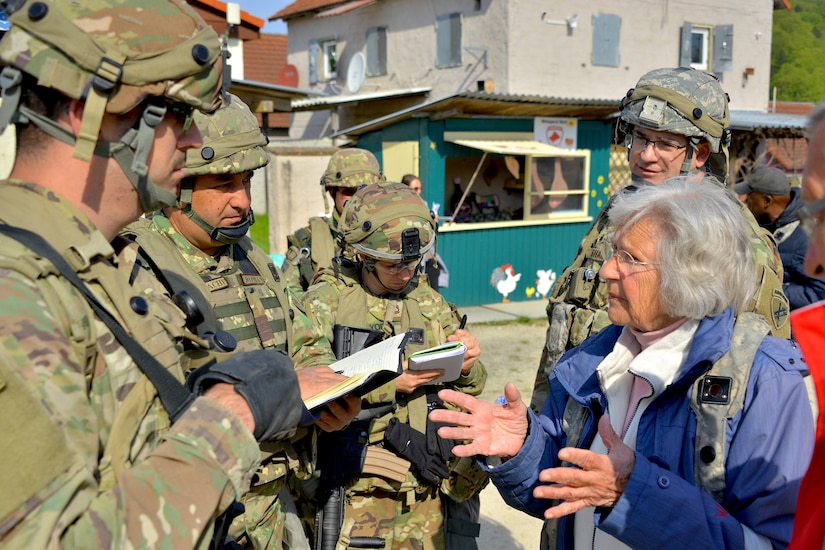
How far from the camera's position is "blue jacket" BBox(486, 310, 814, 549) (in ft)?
6.05

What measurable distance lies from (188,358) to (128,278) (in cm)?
31

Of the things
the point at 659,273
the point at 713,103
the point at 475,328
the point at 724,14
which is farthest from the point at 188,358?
the point at 724,14

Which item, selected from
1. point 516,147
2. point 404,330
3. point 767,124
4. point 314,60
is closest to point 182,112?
point 404,330

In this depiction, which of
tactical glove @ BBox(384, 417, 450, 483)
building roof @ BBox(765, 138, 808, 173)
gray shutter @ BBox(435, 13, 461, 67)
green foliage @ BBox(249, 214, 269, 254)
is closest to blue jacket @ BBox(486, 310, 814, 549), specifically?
tactical glove @ BBox(384, 417, 450, 483)

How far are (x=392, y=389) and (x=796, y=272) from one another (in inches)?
156

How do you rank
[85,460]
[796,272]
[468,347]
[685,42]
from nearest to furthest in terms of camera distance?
[85,460] < [468,347] < [796,272] < [685,42]

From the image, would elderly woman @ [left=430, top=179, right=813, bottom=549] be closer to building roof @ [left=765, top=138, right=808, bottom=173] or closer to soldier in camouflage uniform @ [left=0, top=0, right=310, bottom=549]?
soldier in camouflage uniform @ [left=0, top=0, right=310, bottom=549]

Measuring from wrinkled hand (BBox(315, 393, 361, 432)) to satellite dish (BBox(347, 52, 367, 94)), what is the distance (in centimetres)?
1807

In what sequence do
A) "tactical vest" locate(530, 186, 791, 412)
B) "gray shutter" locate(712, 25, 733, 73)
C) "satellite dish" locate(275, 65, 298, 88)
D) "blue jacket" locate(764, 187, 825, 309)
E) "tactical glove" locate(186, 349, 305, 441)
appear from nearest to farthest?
1. "tactical glove" locate(186, 349, 305, 441)
2. "tactical vest" locate(530, 186, 791, 412)
3. "blue jacket" locate(764, 187, 825, 309)
4. "gray shutter" locate(712, 25, 733, 73)
5. "satellite dish" locate(275, 65, 298, 88)

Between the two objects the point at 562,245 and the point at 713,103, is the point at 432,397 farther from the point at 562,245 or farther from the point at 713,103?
the point at 562,245

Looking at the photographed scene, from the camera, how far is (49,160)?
4.94 feet

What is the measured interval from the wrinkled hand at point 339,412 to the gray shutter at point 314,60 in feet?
66.6

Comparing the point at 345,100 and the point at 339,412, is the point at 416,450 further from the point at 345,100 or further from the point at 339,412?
the point at 345,100

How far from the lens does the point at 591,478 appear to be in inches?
74.4
